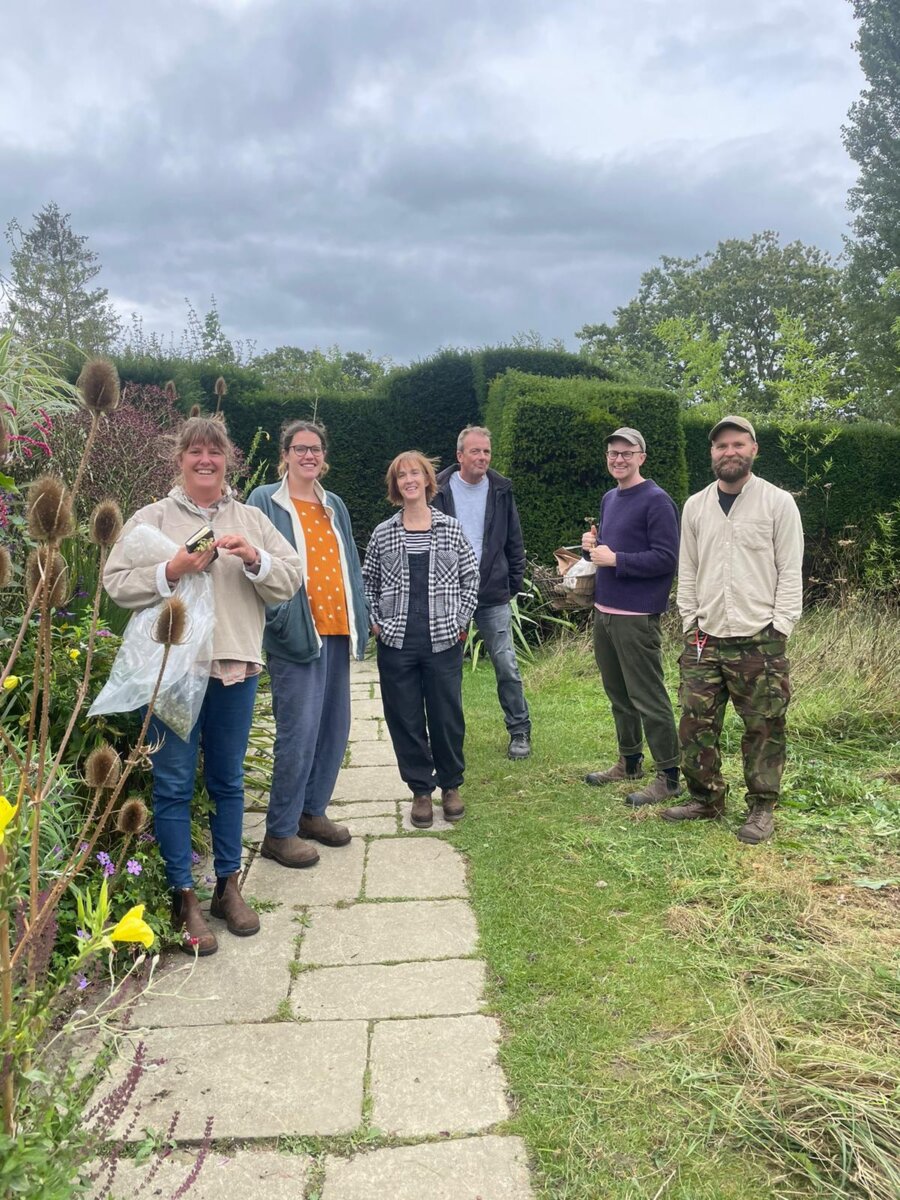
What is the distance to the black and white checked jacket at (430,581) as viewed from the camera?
4164mm

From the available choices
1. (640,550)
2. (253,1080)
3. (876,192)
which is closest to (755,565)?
(640,550)

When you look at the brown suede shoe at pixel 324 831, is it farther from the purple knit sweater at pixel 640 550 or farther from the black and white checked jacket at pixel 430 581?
the purple knit sweater at pixel 640 550

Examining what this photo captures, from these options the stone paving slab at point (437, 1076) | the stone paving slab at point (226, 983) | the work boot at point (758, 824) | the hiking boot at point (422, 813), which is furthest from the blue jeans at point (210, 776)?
the work boot at point (758, 824)

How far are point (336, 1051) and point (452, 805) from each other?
1997 millimetres

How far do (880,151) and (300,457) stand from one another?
21.6 metres

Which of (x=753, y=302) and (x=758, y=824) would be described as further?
(x=753, y=302)

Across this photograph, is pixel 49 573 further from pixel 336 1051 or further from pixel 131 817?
pixel 336 1051

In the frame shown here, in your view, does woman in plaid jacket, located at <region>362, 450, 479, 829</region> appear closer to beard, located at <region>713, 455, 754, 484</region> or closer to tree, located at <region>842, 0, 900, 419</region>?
beard, located at <region>713, 455, 754, 484</region>

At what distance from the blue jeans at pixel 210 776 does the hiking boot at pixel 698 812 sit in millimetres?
2088

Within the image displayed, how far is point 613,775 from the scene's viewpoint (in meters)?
4.89

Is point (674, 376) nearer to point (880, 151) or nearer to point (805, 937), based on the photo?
point (880, 151)

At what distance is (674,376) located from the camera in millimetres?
23328

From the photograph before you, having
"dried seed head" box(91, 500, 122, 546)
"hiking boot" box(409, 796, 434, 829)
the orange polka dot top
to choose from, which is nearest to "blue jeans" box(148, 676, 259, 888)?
the orange polka dot top

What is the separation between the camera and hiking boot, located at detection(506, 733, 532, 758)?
5359 millimetres
